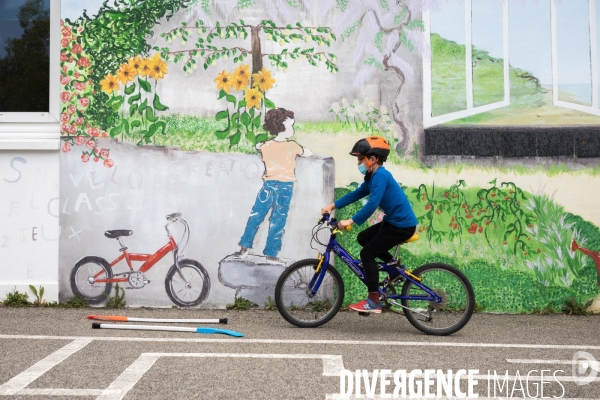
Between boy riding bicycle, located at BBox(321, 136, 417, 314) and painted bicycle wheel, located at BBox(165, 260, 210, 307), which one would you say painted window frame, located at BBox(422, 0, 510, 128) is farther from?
painted bicycle wheel, located at BBox(165, 260, 210, 307)

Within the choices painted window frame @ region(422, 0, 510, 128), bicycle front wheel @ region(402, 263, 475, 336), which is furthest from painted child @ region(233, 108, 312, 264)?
bicycle front wheel @ region(402, 263, 475, 336)

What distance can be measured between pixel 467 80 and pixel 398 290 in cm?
280

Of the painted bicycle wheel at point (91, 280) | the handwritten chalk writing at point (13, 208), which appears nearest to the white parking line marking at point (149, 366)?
the painted bicycle wheel at point (91, 280)

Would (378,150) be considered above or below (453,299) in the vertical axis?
above

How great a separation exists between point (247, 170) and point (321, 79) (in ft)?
4.41

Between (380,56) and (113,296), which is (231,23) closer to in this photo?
(380,56)

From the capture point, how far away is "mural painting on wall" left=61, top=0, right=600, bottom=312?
9.25 meters

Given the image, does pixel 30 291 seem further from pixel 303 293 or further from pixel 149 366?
pixel 149 366

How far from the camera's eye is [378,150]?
26.3 feet

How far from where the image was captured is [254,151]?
9.25 metres

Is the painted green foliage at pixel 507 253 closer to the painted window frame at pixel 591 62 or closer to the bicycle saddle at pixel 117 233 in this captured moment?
the painted window frame at pixel 591 62

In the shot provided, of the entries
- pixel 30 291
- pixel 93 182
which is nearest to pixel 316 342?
pixel 93 182

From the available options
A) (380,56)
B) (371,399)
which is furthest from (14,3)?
(371,399)

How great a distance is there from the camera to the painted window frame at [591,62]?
9.33m
